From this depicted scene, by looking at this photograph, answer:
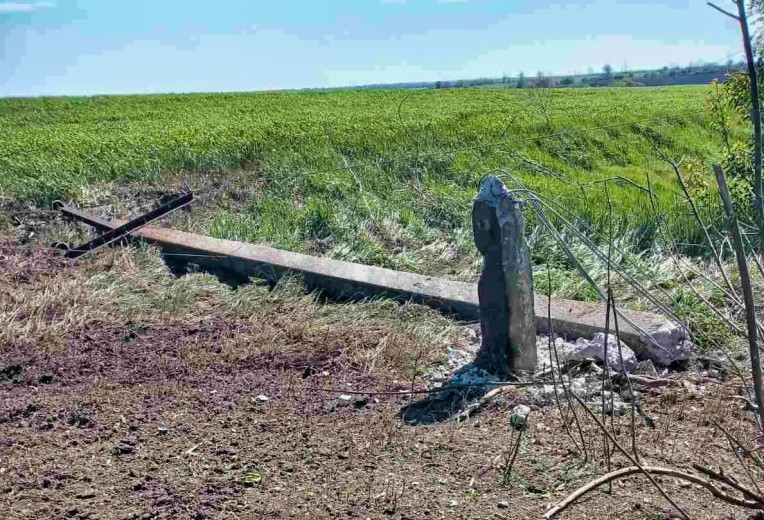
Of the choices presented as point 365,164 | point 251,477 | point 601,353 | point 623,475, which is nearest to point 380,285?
point 601,353

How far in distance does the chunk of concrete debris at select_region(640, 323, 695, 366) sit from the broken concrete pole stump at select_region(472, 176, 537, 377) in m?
0.78

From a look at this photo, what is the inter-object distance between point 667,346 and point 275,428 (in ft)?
7.69

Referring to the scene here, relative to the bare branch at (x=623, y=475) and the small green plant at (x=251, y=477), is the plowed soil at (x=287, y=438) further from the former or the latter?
the bare branch at (x=623, y=475)

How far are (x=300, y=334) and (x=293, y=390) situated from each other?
84 centimetres

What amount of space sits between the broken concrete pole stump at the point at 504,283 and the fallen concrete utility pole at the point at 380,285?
2.06ft

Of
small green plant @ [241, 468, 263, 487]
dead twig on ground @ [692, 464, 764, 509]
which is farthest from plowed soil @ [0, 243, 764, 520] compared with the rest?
dead twig on ground @ [692, 464, 764, 509]

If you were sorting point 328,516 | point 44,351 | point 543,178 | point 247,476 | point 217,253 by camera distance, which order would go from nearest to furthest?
point 328,516 < point 247,476 < point 44,351 < point 217,253 < point 543,178

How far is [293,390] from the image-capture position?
4.25 meters

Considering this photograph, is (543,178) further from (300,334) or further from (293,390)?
(293,390)

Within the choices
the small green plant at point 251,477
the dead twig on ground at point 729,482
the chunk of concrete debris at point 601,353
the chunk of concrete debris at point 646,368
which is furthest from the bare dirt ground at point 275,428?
the dead twig on ground at point 729,482

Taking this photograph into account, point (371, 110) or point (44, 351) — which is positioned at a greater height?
point (371, 110)

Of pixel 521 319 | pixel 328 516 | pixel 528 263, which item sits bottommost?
pixel 328 516

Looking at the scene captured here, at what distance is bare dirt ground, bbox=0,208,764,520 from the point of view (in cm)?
305

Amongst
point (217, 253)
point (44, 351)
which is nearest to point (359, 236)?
point (217, 253)
